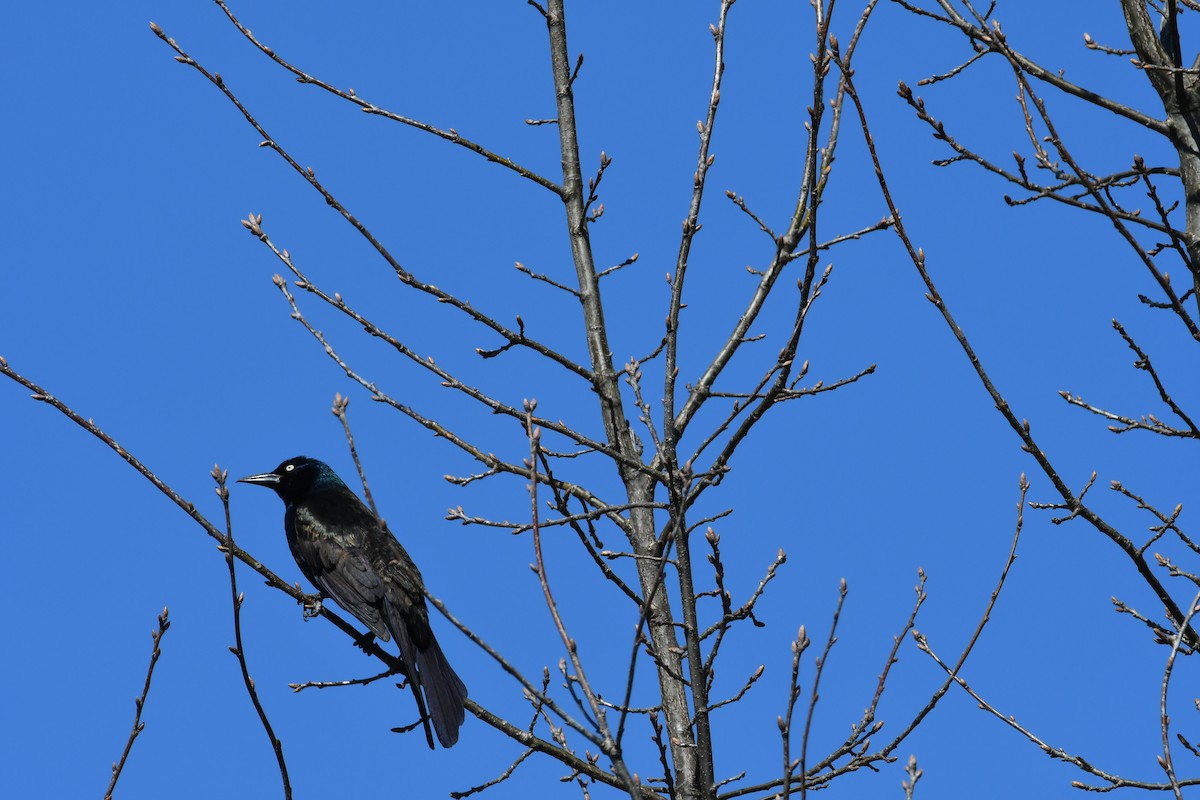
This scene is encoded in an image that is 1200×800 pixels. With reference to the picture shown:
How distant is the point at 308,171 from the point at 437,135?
621 millimetres

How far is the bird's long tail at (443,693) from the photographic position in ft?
17.0

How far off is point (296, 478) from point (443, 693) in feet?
11.2

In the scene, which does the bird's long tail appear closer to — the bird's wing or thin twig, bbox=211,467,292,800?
the bird's wing

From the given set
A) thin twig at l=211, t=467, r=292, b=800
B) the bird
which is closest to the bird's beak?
the bird

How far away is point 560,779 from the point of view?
4051 mm

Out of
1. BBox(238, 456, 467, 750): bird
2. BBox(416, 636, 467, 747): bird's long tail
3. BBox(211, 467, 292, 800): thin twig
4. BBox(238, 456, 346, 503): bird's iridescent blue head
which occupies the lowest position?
BBox(211, 467, 292, 800): thin twig

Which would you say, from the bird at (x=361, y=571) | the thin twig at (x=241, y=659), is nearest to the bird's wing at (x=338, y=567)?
the bird at (x=361, y=571)

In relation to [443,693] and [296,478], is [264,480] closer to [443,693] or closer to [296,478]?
[296,478]

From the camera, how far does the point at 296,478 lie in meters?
8.40

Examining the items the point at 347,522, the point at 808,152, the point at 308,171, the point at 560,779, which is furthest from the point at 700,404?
the point at 347,522

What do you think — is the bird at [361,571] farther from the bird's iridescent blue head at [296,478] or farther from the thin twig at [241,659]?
the thin twig at [241,659]

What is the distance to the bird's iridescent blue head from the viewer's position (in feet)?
27.3

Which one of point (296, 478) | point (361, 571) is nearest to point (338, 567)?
point (361, 571)

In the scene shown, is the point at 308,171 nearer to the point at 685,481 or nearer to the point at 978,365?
the point at 685,481
